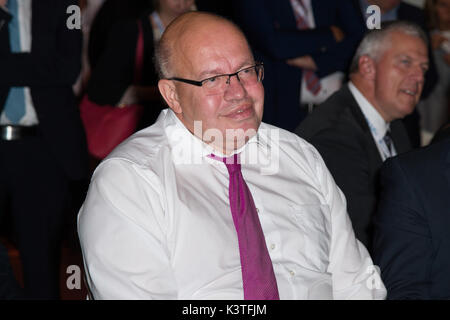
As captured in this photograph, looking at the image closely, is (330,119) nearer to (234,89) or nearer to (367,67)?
(367,67)

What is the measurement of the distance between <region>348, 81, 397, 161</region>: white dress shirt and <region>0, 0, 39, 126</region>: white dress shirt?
1.47 meters

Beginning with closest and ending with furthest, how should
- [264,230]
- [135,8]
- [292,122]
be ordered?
[264,230] → [292,122] → [135,8]

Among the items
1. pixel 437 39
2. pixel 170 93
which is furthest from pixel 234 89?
pixel 437 39

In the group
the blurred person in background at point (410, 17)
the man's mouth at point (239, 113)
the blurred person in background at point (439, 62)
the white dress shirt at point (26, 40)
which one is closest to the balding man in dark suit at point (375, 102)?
the blurred person in background at point (410, 17)

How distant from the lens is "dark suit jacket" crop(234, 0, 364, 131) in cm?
339

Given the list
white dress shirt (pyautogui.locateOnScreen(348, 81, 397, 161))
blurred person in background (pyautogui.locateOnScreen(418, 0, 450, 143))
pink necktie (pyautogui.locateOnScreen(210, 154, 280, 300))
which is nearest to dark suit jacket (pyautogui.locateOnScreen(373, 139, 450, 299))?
pink necktie (pyautogui.locateOnScreen(210, 154, 280, 300))

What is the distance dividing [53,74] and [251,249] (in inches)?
63.4

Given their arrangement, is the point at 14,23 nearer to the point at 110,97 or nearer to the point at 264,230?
the point at 110,97

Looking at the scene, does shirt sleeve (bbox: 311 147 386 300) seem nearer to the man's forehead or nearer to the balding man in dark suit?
the balding man in dark suit

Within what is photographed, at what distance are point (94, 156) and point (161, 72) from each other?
1.47 m

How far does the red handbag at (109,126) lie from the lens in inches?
139

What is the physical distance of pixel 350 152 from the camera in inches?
110

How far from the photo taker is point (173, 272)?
1.93 m
